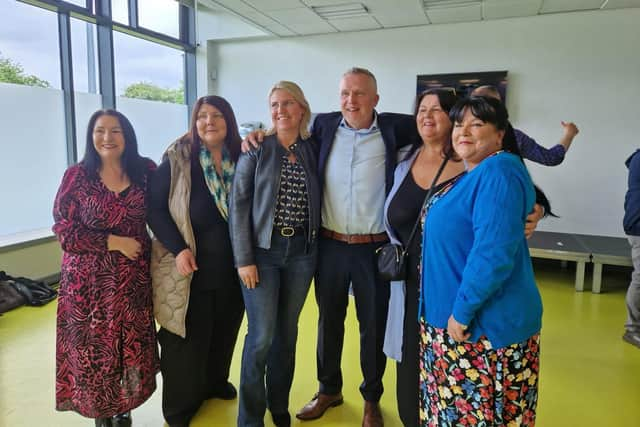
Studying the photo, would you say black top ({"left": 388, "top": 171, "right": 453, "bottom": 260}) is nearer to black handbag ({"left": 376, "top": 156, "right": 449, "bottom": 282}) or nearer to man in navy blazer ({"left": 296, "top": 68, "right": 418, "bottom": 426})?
black handbag ({"left": 376, "top": 156, "right": 449, "bottom": 282})

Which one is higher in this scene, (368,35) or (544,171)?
(368,35)

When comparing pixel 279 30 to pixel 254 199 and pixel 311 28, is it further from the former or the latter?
pixel 254 199

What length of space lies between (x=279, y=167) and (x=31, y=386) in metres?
2.02

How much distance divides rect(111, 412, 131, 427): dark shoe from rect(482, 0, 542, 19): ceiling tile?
489cm

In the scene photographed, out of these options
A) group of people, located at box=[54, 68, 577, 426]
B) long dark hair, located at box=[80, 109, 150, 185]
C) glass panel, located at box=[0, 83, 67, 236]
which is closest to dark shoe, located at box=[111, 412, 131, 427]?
group of people, located at box=[54, 68, 577, 426]

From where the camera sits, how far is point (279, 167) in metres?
1.91

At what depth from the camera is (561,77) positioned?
523cm

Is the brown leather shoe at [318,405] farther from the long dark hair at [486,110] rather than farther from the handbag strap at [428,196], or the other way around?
the long dark hair at [486,110]

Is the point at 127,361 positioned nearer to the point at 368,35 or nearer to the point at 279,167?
the point at 279,167

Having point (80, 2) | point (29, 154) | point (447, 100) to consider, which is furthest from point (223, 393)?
point (80, 2)

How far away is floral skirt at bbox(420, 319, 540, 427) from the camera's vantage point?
54.7 inches

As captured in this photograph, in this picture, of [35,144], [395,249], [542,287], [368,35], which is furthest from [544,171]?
[35,144]

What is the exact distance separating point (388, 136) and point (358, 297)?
0.75 metres

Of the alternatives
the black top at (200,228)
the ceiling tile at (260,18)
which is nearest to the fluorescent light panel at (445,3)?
the ceiling tile at (260,18)
